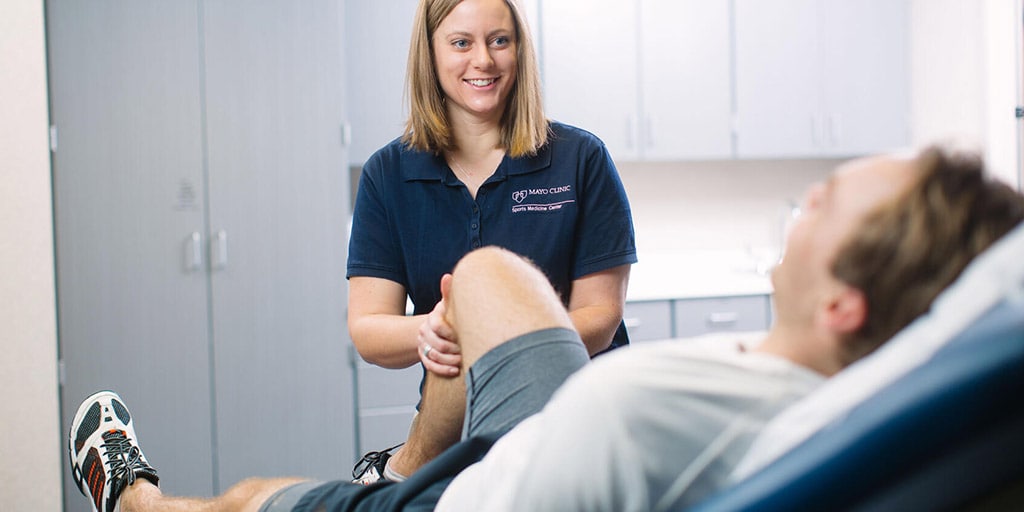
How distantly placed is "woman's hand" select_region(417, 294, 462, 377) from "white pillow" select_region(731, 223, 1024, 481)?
650 millimetres

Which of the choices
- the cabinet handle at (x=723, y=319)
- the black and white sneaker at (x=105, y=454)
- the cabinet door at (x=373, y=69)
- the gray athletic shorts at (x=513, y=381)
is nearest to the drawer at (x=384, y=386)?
the cabinet door at (x=373, y=69)

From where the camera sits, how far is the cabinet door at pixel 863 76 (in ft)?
12.1

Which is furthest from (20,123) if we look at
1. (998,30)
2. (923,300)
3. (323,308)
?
(998,30)

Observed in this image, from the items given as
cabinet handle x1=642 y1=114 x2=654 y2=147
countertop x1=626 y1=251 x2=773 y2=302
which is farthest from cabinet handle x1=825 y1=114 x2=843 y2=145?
cabinet handle x1=642 y1=114 x2=654 y2=147

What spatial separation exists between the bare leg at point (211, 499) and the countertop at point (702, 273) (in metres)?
2.14

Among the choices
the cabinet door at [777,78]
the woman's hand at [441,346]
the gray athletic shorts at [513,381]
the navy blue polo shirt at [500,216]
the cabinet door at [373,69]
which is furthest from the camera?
the cabinet door at [777,78]

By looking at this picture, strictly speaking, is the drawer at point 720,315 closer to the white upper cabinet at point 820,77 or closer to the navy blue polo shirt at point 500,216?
the white upper cabinet at point 820,77

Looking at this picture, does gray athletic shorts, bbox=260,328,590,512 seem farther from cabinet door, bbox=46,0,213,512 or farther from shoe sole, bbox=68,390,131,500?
cabinet door, bbox=46,0,213,512

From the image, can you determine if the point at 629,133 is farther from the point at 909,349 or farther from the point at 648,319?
the point at 909,349

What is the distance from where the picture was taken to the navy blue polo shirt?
1.78 metres

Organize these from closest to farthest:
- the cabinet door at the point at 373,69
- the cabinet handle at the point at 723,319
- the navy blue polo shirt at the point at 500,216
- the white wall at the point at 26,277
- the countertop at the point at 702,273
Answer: the navy blue polo shirt at the point at 500,216, the white wall at the point at 26,277, the cabinet door at the point at 373,69, the cabinet handle at the point at 723,319, the countertop at the point at 702,273

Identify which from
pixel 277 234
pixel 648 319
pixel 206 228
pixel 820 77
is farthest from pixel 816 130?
pixel 206 228

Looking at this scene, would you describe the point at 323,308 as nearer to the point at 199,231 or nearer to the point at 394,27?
the point at 199,231

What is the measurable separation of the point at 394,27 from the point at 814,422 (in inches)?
108
